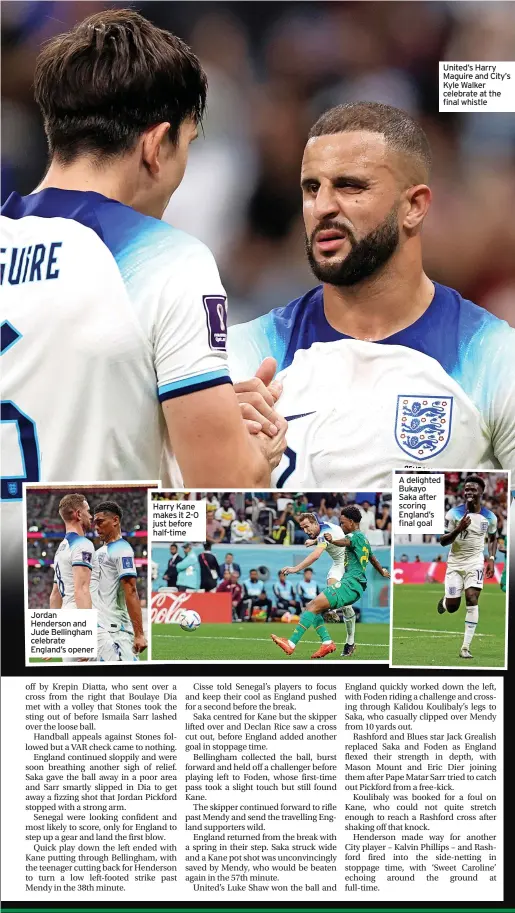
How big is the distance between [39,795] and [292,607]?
1.23m

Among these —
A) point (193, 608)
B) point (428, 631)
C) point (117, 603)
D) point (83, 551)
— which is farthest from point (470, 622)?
point (83, 551)

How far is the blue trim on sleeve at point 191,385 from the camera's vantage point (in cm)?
296

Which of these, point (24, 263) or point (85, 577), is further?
point (85, 577)

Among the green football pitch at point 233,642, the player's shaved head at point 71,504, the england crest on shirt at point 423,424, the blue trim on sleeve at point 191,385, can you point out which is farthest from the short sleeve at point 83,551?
the england crest on shirt at point 423,424

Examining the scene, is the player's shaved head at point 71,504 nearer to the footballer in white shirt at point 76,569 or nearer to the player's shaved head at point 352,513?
the footballer in white shirt at point 76,569

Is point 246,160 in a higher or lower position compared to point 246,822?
higher

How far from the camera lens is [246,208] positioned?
12.0 feet

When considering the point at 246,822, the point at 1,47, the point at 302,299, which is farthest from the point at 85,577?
the point at 1,47

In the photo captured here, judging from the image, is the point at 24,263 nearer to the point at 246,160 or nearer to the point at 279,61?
the point at 246,160

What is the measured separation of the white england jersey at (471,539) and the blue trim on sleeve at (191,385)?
111cm

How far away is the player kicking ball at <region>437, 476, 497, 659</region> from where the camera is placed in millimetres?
3396

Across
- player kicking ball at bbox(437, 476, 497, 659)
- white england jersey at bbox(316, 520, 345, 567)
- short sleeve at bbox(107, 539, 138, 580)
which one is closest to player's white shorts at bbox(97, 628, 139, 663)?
short sleeve at bbox(107, 539, 138, 580)
